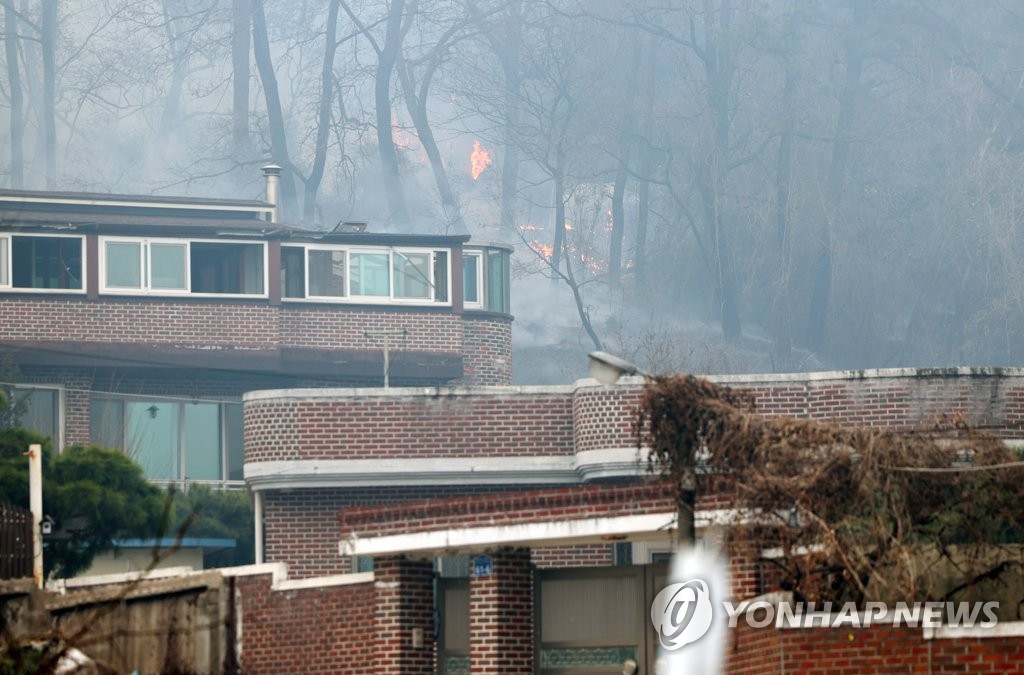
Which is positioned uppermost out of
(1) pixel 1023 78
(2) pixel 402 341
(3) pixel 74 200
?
(1) pixel 1023 78

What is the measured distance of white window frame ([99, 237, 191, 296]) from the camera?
5219 centimetres

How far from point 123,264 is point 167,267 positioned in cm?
110

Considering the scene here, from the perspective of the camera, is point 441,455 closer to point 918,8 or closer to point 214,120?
point 918,8

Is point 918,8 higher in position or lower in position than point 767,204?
higher

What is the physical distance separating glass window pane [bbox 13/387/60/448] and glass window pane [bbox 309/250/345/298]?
24.1 feet

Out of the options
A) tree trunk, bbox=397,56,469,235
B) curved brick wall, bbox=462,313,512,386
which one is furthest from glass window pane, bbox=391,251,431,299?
tree trunk, bbox=397,56,469,235

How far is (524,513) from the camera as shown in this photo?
26031mm

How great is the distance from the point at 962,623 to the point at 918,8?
259 feet

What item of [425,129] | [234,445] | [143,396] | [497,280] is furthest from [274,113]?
[234,445]

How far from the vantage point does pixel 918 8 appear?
9794 cm

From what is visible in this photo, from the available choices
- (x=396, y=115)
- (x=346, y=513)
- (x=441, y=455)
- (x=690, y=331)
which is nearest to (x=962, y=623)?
(x=346, y=513)

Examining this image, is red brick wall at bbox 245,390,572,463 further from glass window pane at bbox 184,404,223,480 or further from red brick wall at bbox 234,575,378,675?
glass window pane at bbox 184,404,223,480

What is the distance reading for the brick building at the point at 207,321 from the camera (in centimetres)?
5084

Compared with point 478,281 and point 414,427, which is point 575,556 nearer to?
point 414,427
